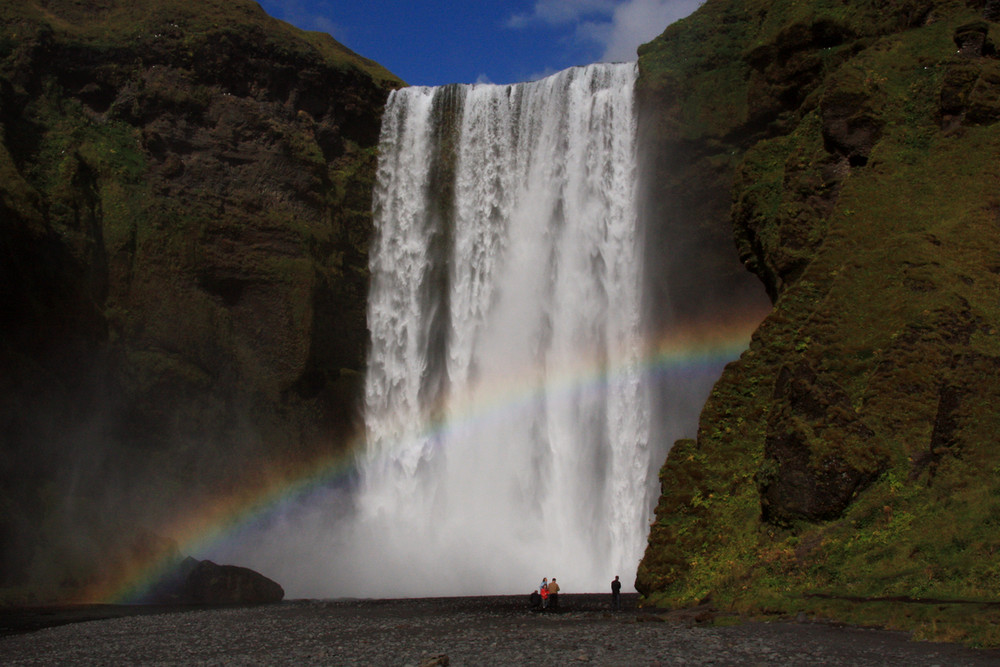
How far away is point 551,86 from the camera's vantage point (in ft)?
137

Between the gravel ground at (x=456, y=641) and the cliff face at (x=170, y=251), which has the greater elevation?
the cliff face at (x=170, y=251)

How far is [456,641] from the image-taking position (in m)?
16.4

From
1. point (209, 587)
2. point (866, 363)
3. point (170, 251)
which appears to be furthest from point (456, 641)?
point (170, 251)

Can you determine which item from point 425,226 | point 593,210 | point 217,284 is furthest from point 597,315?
point 217,284

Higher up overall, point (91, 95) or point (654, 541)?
point (91, 95)

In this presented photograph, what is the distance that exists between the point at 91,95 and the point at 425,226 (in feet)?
55.1

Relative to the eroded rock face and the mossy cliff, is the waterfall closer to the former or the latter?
the eroded rock face

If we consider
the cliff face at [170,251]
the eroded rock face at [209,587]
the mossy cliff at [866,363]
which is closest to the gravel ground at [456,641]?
the mossy cliff at [866,363]

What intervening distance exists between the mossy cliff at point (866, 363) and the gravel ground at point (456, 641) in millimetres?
1214

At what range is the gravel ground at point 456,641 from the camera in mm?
12126

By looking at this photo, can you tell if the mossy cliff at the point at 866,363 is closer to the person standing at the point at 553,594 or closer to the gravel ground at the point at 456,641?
the gravel ground at the point at 456,641

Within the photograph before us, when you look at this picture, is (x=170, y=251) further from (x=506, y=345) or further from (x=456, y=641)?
(x=456, y=641)

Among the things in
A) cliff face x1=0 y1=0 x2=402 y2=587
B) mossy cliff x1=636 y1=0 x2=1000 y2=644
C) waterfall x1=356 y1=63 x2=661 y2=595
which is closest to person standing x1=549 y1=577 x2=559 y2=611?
mossy cliff x1=636 y1=0 x2=1000 y2=644

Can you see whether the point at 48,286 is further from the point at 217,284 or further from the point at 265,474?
the point at 265,474
